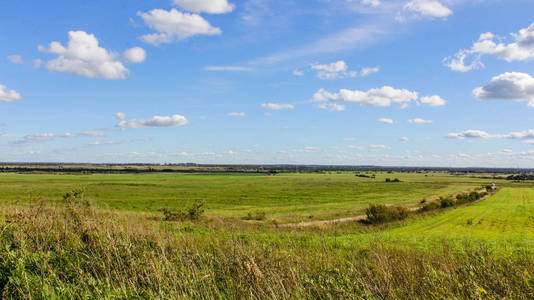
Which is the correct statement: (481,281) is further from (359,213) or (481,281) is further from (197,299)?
(359,213)

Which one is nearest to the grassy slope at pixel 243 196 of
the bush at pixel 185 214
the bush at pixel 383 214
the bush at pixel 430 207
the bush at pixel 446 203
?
the bush at pixel 185 214

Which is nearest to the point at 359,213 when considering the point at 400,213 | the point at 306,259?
the point at 400,213

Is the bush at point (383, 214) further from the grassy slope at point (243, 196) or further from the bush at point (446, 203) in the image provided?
the bush at point (446, 203)

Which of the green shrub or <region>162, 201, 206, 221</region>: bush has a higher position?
<region>162, 201, 206, 221</region>: bush

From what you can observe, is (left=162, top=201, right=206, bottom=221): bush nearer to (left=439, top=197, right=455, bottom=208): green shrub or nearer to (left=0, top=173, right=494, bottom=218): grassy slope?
(left=0, top=173, right=494, bottom=218): grassy slope

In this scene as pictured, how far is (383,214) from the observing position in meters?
40.9

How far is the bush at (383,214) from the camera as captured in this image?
4062cm

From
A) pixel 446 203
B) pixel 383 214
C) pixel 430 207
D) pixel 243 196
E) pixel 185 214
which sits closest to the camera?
pixel 185 214

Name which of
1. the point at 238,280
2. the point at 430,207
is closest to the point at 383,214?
the point at 430,207

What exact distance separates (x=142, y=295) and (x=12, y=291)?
179 centimetres

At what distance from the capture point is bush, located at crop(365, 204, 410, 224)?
40625mm

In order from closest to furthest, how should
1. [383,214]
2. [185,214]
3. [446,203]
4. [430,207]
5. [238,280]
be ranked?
[238,280] < [185,214] < [383,214] < [430,207] < [446,203]

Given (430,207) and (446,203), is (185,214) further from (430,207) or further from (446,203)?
(446,203)

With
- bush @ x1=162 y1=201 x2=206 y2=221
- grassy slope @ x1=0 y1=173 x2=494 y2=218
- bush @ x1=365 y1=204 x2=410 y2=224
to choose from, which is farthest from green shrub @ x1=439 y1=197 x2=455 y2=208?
bush @ x1=162 y1=201 x2=206 y2=221
